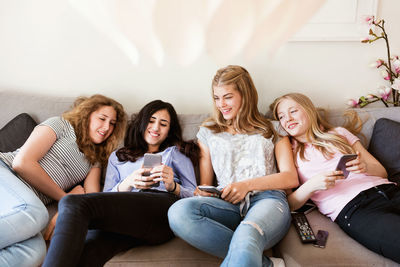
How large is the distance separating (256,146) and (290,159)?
0.18 metres

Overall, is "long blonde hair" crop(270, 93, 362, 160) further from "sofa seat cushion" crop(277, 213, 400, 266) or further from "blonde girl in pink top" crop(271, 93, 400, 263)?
"sofa seat cushion" crop(277, 213, 400, 266)

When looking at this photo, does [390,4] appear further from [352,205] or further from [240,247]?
[240,247]

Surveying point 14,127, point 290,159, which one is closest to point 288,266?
point 290,159

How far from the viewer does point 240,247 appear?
3.43 ft

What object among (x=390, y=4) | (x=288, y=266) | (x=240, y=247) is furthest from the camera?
(x=390, y=4)

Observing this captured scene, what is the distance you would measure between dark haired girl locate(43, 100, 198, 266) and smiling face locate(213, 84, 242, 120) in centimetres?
26

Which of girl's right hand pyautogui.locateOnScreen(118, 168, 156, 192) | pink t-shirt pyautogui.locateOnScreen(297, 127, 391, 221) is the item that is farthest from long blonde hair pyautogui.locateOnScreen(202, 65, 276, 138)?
girl's right hand pyautogui.locateOnScreen(118, 168, 156, 192)

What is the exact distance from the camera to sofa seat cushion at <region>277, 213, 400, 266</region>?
46.3 inches

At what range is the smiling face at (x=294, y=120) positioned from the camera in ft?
5.32

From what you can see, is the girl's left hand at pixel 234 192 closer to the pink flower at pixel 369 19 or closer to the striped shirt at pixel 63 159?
the striped shirt at pixel 63 159

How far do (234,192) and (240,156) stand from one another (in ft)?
0.85

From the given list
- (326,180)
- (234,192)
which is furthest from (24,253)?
(326,180)

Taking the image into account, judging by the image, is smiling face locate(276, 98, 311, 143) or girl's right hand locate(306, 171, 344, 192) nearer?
girl's right hand locate(306, 171, 344, 192)

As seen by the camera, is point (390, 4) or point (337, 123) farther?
point (390, 4)
